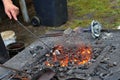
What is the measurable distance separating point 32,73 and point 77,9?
438cm

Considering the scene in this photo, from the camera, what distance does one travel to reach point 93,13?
7.33 m

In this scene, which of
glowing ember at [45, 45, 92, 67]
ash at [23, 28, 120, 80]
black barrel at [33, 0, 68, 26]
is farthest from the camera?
black barrel at [33, 0, 68, 26]

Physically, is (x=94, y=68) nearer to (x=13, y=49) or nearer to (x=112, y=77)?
(x=112, y=77)

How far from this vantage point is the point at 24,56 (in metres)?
4.19

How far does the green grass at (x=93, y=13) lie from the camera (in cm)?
672

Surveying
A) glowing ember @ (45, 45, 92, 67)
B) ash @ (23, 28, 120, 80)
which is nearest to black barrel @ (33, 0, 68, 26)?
ash @ (23, 28, 120, 80)

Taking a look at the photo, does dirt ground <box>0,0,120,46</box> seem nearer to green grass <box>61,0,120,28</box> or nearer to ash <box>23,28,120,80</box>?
green grass <box>61,0,120,28</box>

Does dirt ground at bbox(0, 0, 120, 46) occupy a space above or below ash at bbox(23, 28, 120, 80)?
below

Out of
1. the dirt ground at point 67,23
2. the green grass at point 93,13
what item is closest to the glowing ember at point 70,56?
the dirt ground at point 67,23

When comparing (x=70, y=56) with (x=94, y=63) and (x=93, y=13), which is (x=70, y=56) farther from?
(x=93, y=13)

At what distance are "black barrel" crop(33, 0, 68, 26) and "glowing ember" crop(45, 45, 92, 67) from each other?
2.86m

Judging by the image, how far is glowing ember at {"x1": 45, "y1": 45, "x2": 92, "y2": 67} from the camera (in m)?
3.83

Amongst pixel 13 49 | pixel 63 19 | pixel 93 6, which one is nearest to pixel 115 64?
pixel 13 49

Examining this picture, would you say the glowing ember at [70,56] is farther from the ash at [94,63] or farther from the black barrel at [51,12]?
the black barrel at [51,12]
